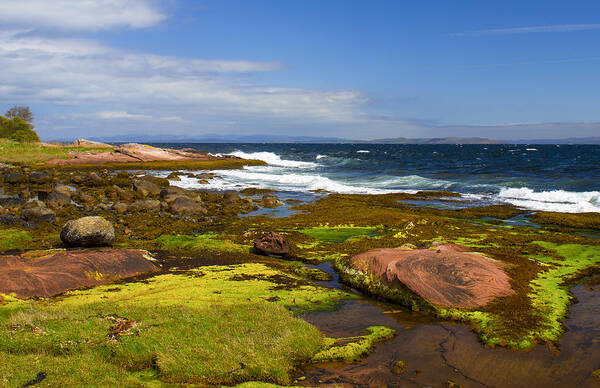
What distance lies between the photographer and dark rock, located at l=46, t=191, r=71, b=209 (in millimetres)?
27062

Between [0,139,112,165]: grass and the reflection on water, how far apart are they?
62842mm

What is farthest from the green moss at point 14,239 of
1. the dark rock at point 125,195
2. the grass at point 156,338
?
the dark rock at point 125,195

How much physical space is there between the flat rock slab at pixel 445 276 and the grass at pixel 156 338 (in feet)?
7.24

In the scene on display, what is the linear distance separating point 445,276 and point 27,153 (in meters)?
70.8

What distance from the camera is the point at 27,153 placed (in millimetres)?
63812

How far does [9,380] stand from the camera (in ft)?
19.9

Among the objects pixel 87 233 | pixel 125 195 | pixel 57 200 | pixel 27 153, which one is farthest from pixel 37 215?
pixel 27 153

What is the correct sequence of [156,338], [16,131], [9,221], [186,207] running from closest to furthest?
1. [156,338]
2. [9,221]
3. [186,207]
4. [16,131]

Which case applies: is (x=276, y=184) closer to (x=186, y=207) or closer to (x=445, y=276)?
(x=186, y=207)

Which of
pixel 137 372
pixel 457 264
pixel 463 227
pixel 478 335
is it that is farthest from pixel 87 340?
pixel 463 227

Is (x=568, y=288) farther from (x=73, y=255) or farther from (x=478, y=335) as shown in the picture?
(x=73, y=255)

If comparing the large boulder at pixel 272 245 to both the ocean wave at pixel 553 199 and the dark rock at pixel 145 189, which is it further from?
the ocean wave at pixel 553 199

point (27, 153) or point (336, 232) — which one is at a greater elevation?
point (27, 153)

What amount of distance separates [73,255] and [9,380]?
7627 mm
